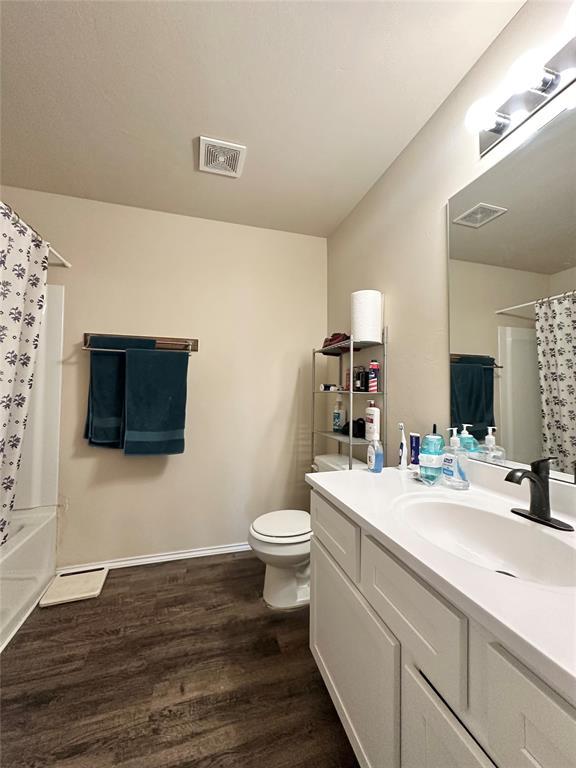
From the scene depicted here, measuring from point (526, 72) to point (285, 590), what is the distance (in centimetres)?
227

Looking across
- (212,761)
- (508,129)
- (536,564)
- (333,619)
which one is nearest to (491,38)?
(508,129)

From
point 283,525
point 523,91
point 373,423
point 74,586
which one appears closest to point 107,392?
point 74,586

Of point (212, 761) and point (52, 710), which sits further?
point (52, 710)

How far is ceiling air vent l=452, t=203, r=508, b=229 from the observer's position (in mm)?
1101

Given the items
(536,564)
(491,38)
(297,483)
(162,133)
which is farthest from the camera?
(297,483)

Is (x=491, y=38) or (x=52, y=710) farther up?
(x=491, y=38)

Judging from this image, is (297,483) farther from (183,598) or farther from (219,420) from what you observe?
(183,598)

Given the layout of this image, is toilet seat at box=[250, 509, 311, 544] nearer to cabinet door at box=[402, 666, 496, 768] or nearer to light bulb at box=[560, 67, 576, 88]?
cabinet door at box=[402, 666, 496, 768]

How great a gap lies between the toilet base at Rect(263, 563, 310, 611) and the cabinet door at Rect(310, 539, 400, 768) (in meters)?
0.44

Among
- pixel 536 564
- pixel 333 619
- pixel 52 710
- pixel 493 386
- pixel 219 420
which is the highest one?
pixel 493 386

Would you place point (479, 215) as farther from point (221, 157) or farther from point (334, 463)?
point (334, 463)

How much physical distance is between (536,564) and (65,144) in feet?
8.13

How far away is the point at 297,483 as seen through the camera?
90.7 inches

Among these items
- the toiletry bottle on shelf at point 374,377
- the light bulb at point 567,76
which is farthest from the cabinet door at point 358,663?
the light bulb at point 567,76
